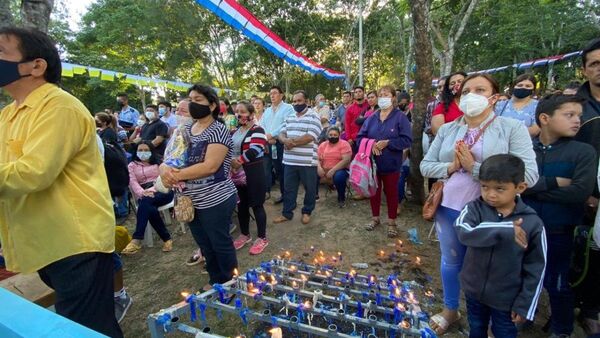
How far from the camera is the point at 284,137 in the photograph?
16.0 feet

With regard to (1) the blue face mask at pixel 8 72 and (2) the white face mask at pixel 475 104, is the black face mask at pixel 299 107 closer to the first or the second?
(2) the white face mask at pixel 475 104

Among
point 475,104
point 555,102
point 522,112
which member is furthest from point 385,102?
point 555,102

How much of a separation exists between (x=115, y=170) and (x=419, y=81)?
177 inches

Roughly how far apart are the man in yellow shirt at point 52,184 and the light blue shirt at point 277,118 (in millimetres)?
3671

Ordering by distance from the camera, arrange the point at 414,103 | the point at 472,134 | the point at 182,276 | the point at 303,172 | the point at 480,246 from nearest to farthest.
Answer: the point at 480,246
the point at 472,134
the point at 182,276
the point at 303,172
the point at 414,103

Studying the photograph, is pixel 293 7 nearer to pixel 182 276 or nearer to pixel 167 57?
pixel 167 57

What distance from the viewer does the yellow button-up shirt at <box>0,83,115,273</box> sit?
59.2 inches

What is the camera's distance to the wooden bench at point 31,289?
2.29 metres

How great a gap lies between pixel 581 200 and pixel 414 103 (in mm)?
3354

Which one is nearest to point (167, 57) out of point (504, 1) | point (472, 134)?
point (504, 1)

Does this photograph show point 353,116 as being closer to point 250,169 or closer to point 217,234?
point 250,169

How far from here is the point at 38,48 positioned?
163cm

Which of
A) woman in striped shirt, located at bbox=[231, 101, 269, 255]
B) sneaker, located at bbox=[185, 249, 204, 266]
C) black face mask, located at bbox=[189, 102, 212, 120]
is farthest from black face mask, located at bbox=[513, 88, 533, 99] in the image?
sneaker, located at bbox=[185, 249, 204, 266]

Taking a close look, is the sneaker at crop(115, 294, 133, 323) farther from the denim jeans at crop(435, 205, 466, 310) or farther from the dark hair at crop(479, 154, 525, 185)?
the dark hair at crop(479, 154, 525, 185)
